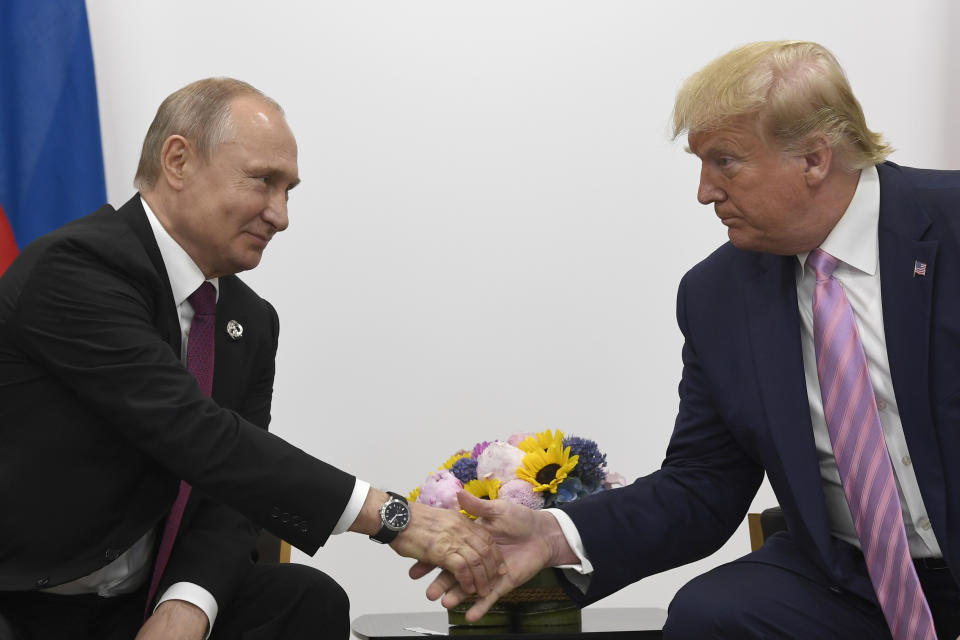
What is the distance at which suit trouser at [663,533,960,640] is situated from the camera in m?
1.85

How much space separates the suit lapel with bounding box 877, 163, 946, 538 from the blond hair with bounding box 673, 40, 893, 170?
0.51ft

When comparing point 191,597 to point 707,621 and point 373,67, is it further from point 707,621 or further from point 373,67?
point 373,67

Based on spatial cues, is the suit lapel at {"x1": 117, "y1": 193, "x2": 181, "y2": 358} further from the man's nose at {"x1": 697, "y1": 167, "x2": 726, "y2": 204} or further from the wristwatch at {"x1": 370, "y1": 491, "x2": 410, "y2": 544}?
the man's nose at {"x1": 697, "y1": 167, "x2": 726, "y2": 204}

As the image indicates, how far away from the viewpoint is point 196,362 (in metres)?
2.17

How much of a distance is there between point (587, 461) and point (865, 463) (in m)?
0.59

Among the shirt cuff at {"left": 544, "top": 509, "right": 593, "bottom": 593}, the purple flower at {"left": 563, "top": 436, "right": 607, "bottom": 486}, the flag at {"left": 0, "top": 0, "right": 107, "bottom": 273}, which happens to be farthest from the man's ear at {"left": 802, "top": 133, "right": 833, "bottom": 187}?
the flag at {"left": 0, "top": 0, "right": 107, "bottom": 273}

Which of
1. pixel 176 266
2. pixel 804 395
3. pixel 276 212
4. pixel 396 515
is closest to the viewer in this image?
pixel 804 395

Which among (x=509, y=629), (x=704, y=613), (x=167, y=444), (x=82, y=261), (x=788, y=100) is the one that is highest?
(x=788, y=100)

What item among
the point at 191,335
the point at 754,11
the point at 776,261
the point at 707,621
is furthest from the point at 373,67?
the point at 707,621

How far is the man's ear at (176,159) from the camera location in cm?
223

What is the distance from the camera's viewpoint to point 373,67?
3441mm

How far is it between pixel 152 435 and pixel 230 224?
1.64ft

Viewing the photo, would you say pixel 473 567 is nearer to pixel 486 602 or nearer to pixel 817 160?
pixel 486 602

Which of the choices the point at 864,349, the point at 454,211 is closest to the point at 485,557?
the point at 864,349
